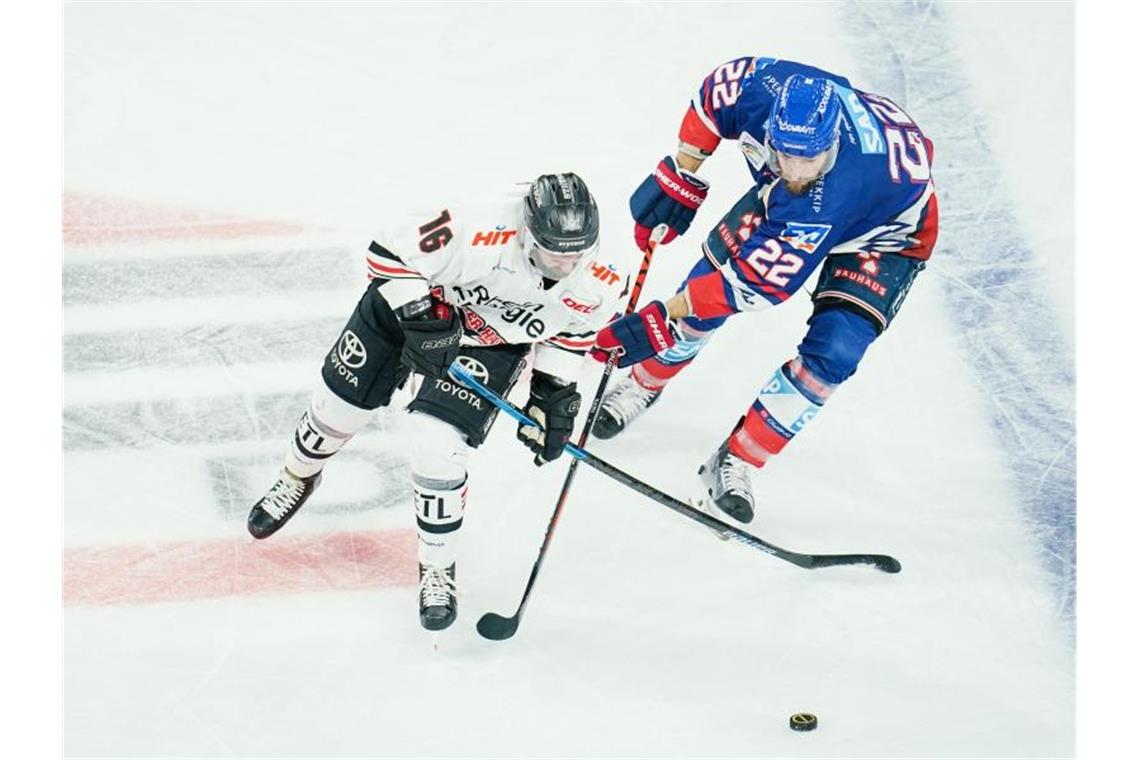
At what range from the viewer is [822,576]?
534 centimetres

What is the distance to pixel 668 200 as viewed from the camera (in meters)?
5.44

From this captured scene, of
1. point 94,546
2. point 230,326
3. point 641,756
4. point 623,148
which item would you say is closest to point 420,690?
point 641,756

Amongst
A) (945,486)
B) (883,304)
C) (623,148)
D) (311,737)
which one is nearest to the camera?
(311,737)

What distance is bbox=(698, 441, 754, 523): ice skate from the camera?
5.36 m

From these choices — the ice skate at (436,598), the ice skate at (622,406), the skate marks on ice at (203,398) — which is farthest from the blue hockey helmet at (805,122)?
the skate marks on ice at (203,398)

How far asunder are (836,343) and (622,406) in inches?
34.8

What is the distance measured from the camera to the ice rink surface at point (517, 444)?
4.87 m

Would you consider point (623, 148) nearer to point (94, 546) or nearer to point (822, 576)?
point (822, 576)

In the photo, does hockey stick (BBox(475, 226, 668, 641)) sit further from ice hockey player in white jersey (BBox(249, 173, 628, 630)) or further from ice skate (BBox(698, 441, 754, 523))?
ice skate (BBox(698, 441, 754, 523))

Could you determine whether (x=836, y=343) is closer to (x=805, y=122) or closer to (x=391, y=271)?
(x=805, y=122)

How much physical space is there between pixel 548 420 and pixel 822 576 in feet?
3.70

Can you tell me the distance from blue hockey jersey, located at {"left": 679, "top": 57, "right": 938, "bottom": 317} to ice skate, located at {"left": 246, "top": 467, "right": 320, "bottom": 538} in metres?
1.31

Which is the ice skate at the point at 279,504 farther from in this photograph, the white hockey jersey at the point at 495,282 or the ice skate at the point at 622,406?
the ice skate at the point at 622,406

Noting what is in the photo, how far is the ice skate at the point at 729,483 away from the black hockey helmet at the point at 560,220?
1.19 metres
